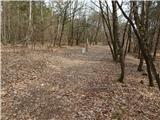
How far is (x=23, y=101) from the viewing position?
9180mm

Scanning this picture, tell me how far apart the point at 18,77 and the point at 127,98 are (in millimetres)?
5332

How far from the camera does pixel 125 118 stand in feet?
26.0

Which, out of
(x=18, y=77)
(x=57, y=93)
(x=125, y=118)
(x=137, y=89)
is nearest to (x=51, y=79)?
(x=18, y=77)

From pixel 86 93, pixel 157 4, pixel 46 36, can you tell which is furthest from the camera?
pixel 46 36

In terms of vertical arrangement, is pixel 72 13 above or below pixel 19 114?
above

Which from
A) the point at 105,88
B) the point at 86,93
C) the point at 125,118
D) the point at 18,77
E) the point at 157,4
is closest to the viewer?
the point at 125,118

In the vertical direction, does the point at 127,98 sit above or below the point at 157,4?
below

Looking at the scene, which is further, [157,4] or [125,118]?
[157,4]

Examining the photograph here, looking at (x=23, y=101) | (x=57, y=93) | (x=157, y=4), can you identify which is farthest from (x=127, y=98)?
(x=157, y=4)

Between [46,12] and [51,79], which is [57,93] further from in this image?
[46,12]

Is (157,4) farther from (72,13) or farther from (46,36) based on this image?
(46,36)

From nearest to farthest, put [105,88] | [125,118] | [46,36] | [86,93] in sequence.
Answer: [125,118]
[86,93]
[105,88]
[46,36]

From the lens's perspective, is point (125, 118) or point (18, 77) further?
point (18, 77)

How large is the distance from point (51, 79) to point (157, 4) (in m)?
16.0
